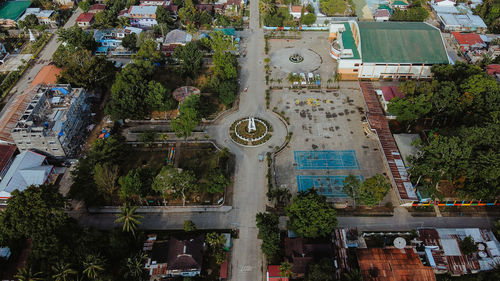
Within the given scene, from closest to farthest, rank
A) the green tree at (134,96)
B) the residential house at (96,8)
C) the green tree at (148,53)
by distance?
the green tree at (134,96) → the green tree at (148,53) → the residential house at (96,8)

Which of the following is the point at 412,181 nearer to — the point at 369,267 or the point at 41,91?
the point at 369,267

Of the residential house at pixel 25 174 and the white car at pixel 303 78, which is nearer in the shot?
the residential house at pixel 25 174

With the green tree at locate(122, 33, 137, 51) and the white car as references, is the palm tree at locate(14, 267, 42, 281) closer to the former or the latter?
the white car

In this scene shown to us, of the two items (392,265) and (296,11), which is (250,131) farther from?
(296,11)

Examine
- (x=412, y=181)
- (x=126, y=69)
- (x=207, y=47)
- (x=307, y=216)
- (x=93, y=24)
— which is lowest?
(x=307, y=216)

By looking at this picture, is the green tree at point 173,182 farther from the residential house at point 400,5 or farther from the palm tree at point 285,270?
the residential house at point 400,5

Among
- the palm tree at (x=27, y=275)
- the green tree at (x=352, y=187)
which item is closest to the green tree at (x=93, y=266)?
the palm tree at (x=27, y=275)

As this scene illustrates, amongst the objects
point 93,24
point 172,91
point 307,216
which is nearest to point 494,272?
point 307,216
